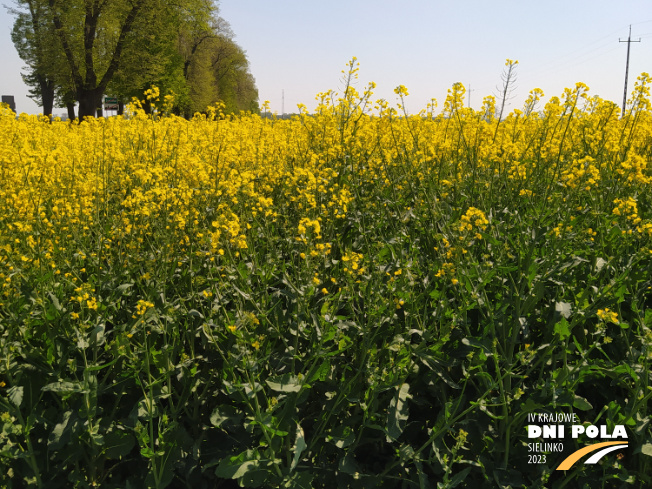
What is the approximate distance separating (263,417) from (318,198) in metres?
1.68

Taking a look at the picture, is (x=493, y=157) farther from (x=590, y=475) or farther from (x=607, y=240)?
(x=590, y=475)

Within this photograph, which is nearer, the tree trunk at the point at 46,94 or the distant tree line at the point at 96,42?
the distant tree line at the point at 96,42

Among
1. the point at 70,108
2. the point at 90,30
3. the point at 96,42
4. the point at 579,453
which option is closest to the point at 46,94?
the point at 70,108

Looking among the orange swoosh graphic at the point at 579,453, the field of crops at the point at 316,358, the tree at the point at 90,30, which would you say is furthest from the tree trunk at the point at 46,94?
the orange swoosh graphic at the point at 579,453

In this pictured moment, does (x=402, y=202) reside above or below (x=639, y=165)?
below

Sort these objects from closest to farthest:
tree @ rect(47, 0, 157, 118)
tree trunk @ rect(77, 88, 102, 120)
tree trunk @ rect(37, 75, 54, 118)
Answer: tree @ rect(47, 0, 157, 118)
tree trunk @ rect(77, 88, 102, 120)
tree trunk @ rect(37, 75, 54, 118)

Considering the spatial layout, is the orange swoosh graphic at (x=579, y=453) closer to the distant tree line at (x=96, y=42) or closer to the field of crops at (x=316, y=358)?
the field of crops at (x=316, y=358)

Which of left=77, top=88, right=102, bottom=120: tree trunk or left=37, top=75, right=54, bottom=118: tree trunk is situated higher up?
Answer: left=37, top=75, right=54, bottom=118: tree trunk

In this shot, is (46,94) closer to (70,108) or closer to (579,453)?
(70,108)

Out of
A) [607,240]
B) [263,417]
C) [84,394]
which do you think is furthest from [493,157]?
[84,394]

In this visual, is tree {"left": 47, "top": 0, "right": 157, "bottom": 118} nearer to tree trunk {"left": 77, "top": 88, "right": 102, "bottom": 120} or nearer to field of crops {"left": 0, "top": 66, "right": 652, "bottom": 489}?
tree trunk {"left": 77, "top": 88, "right": 102, "bottom": 120}

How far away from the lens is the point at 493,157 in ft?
11.4

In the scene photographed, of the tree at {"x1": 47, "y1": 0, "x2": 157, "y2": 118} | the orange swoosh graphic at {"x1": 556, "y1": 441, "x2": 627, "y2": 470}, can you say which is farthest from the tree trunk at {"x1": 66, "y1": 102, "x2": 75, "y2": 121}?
the orange swoosh graphic at {"x1": 556, "y1": 441, "x2": 627, "y2": 470}

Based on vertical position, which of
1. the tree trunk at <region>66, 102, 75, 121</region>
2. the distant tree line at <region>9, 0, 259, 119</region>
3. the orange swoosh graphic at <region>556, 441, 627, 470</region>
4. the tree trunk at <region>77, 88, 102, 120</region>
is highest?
the distant tree line at <region>9, 0, 259, 119</region>
